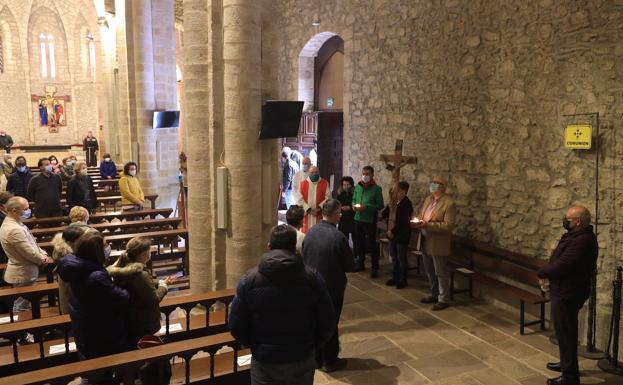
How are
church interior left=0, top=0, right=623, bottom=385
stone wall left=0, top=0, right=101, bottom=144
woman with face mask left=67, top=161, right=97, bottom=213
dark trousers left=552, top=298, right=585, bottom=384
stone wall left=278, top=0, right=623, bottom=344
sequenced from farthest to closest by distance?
stone wall left=0, top=0, right=101, bottom=144 → woman with face mask left=67, top=161, right=97, bottom=213 → stone wall left=278, top=0, right=623, bottom=344 → dark trousers left=552, top=298, right=585, bottom=384 → church interior left=0, top=0, right=623, bottom=385

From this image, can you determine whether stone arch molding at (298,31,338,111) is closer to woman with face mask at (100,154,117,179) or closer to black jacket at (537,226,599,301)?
woman with face mask at (100,154,117,179)

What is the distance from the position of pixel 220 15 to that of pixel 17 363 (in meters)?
3.75

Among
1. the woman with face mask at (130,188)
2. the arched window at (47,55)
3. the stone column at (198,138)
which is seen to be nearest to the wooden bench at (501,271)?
the stone column at (198,138)

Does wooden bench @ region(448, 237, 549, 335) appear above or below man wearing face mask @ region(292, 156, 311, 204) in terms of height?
below

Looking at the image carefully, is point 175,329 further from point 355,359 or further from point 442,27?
point 442,27

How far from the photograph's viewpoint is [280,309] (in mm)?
2828

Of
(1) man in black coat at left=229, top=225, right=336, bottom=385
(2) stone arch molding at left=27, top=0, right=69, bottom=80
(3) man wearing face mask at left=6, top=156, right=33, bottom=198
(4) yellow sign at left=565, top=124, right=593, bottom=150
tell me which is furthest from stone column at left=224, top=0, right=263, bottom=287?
(2) stone arch molding at left=27, top=0, right=69, bottom=80

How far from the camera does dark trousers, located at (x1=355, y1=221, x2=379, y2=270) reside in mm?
7801

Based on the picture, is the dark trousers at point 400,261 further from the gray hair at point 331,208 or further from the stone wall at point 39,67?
the stone wall at point 39,67

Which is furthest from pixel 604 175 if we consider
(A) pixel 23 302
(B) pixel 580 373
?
(A) pixel 23 302

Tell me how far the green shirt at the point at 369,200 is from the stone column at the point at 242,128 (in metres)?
2.30

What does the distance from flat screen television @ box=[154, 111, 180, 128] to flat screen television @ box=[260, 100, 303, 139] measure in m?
5.99

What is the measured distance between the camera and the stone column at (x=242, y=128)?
5422mm

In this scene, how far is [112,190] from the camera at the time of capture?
12016mm
